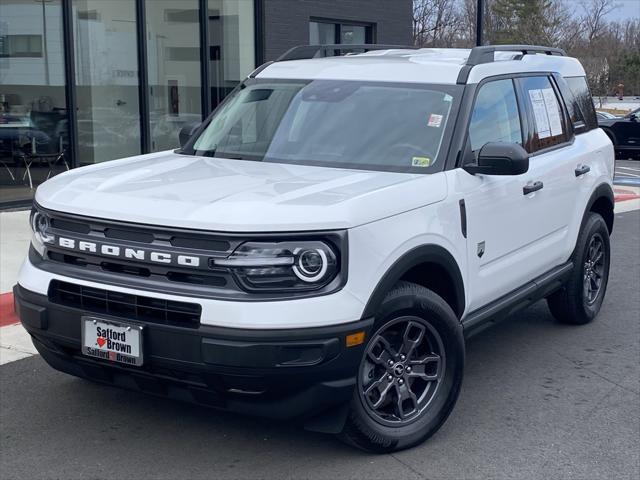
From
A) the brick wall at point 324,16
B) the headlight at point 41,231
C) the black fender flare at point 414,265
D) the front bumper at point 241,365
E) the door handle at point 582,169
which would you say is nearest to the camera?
the front bumper at point 241,365

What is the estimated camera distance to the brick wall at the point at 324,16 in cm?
1502

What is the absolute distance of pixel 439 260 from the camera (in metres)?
4.43

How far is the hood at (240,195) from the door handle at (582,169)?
6.57ft

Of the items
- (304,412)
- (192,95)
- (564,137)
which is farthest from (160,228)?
(192,95)

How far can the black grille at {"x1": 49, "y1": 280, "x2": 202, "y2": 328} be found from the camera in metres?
3.80

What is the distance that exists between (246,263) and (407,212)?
91 cm

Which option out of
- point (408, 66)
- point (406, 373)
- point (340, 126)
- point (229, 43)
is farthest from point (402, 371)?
point (229, 43)

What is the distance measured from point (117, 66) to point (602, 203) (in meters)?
8.24

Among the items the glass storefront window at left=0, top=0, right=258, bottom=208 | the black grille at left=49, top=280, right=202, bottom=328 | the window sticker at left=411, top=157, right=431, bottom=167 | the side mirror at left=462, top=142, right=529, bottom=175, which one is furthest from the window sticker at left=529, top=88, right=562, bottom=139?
the glass storefront window at left=0, top=0, right=258, bottom=208

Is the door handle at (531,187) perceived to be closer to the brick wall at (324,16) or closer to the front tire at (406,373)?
the front tire at (406,373)

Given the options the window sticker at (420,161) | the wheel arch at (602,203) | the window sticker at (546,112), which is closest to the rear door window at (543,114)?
the window sticker at (546,112)

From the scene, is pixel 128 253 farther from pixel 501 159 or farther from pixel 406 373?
pixel 501 159

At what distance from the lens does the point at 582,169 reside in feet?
20.7

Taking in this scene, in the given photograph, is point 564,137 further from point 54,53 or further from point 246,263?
point 54,53
